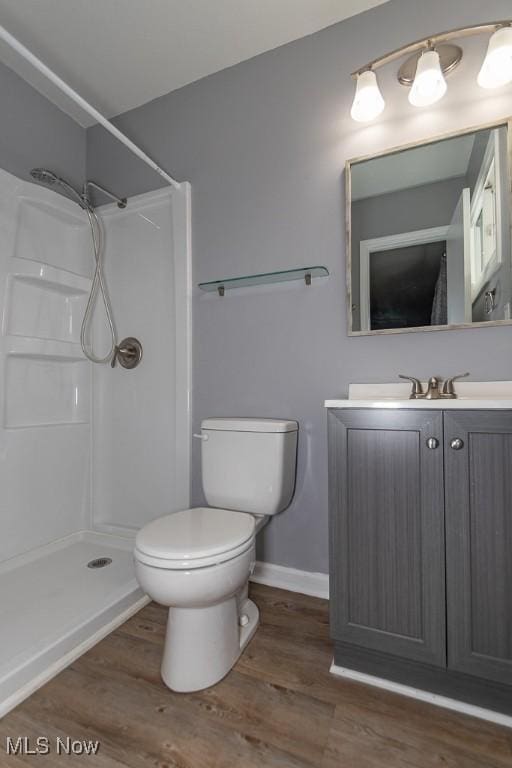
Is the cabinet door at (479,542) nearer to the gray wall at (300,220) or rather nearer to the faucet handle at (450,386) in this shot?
the faucet handle at (450,386)

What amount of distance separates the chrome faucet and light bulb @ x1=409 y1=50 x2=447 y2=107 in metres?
0.99

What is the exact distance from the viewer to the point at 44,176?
1868mm

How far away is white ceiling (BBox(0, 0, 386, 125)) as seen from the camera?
1534 mm

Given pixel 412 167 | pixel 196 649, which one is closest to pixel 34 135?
pixel 412 167

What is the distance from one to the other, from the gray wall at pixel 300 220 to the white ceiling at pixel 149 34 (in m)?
0.07

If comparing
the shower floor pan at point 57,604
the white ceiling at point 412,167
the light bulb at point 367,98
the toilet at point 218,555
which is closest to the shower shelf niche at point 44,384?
the shower floor pan at point 57,604

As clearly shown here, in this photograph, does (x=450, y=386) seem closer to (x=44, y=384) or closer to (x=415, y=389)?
(x=415, y=389)

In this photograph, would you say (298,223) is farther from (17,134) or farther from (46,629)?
(46,629)

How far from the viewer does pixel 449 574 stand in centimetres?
102

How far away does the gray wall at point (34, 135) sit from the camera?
5.99 ft

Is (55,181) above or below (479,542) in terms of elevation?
above

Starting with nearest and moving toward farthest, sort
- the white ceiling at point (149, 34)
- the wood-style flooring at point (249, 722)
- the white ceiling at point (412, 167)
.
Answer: the wood-style flooring at point (249, 722)
the white ceiling at point (412, 167)
the white ceiling at point (149, 34)

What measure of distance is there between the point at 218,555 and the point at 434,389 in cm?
87

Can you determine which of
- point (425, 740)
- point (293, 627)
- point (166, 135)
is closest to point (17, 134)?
point (166, 135)
